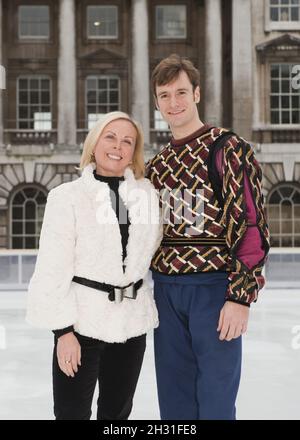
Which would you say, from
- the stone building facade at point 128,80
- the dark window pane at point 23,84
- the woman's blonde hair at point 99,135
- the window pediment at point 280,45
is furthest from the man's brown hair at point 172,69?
the dark window pane at point 23,84

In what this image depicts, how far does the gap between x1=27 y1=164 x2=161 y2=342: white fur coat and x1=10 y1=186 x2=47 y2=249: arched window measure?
27995 mm

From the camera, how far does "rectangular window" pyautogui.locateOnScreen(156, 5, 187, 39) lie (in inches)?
1367

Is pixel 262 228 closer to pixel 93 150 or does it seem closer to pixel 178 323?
pixel 178 323

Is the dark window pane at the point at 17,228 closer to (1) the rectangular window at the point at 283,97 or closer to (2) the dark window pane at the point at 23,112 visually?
(2) the dark window pane at the point at 23,112

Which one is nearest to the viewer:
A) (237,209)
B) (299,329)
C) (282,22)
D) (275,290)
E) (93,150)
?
(237,209)

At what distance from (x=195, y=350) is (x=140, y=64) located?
101 feet

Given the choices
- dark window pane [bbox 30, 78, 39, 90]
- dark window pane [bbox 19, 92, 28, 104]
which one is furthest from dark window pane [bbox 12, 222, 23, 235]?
dark window pane [bbox 30, 78, 39, 90]

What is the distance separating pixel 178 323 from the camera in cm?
368

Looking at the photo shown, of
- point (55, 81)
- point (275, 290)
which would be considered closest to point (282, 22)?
point (55, 81)

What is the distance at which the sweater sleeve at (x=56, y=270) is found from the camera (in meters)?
3.49

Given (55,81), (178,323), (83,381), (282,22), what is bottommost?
(83,381)

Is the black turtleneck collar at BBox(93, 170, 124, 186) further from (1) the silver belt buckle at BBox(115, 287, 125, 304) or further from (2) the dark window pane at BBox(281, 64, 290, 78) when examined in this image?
(2) the dark window pane at BBox(281, 64, 290, 78)

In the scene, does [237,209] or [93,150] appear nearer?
[237,209]

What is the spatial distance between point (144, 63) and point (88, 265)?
101 feet
